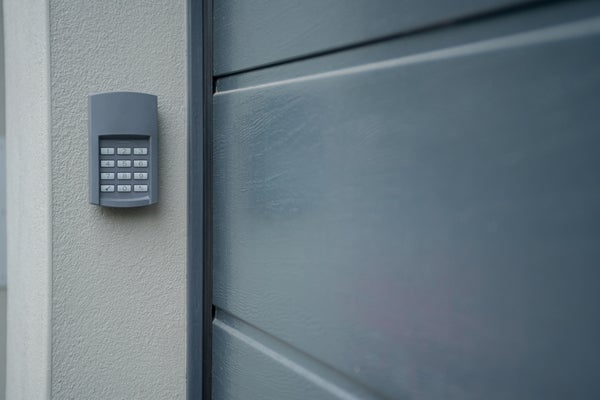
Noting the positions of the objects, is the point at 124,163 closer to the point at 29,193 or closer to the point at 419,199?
the point at 29,193

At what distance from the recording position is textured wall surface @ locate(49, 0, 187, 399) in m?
1.21

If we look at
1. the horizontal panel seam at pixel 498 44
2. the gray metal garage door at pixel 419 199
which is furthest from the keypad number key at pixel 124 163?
the horizontal panel seam at pixel 498 44

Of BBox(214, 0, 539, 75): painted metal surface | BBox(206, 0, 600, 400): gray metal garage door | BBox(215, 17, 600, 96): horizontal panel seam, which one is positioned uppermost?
BBox(214, 0, 539, 75): painted metal surface

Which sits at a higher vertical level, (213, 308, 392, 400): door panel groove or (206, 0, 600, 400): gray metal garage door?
(206, 0, 600, 400): gray metal garage door

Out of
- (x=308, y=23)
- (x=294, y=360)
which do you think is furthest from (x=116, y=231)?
(x=308, y=23)

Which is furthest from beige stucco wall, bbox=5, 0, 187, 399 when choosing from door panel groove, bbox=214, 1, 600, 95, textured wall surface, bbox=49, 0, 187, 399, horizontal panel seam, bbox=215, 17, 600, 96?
horizontal panel seam, bbox=215, 17, 600, 96

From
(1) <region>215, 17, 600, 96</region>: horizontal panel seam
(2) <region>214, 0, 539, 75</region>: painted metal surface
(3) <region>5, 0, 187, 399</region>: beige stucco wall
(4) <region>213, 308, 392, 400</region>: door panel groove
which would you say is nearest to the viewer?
(1) <region>215, 17, 600, 96</region>: horizontal panel seam

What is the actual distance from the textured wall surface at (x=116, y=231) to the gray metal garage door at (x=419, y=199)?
0.23m

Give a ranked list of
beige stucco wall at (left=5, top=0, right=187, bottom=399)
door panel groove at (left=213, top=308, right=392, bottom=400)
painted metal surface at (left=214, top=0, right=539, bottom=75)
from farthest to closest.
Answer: beige stucco wall at (left=5, top=0, right=187, bottom=399) < door panel groove at (left=213, top=308, right=392, bottom=400) < painted metal surface at (left=214, top=0, right=539, bottom=75)

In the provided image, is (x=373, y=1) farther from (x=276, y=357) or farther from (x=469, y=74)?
(x=276, y=357)

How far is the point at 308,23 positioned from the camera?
0.96 meters

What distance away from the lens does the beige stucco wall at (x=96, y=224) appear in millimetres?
1200

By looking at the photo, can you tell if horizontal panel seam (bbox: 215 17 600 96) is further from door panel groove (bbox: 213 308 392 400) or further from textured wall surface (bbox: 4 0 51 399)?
textured wall surface (bbox: 4 0 51 399)

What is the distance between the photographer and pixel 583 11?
1.74 ft
